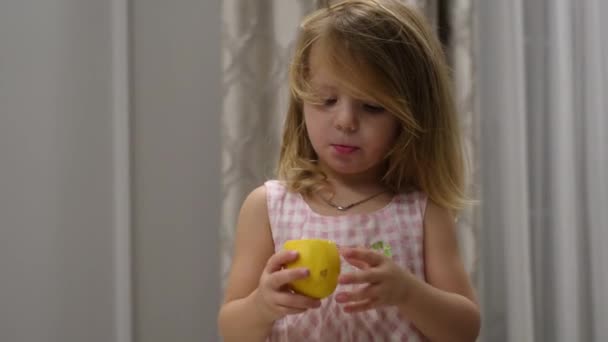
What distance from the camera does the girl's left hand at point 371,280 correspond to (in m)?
0.77

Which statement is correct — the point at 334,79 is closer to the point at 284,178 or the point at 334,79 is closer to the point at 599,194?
the point at 284,178

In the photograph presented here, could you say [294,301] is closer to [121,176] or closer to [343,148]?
[343,148]

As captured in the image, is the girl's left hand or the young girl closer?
the girl's left hand

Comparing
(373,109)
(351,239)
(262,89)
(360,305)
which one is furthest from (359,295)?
(262,89)

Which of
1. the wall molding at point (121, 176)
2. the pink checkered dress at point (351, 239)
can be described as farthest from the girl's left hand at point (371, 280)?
the wall molding at point (121, 176)

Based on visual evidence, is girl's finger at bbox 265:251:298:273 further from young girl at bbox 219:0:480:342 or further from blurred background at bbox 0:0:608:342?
blurred background at bbox 0:0:608:342

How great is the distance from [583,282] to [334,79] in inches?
39.7

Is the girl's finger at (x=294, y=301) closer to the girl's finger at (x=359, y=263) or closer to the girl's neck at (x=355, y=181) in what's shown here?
the girl's finger at (x=359, y=263)

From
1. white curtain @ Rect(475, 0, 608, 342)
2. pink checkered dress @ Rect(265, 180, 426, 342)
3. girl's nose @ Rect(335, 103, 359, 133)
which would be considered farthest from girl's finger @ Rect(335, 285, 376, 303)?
white curtain @ Rect(475, 0, 608, 342)

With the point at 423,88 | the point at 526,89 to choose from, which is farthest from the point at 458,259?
the point at 526,89

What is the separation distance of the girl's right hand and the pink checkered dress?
119 millimetres

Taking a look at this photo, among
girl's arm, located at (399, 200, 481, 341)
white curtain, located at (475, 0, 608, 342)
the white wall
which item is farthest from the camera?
white curtain, located at (475, 0, 608, 342)

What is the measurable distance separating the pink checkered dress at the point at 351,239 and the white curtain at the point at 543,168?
0.77m

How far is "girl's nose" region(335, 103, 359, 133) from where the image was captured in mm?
862
